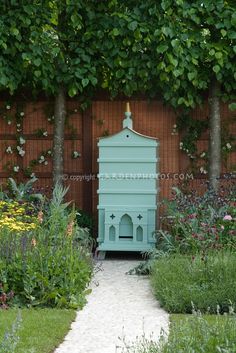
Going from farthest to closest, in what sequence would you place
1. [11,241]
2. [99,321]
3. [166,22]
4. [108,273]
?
[166,22] < [108,273] < [11,241] < [99,321]

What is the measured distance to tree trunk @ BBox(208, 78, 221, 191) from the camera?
9.81 m

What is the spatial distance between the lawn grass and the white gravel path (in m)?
0.07

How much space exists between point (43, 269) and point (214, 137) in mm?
4106

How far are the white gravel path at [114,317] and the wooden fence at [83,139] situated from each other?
238 centimetres

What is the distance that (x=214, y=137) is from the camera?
9.84 metres

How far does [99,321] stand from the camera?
596cm

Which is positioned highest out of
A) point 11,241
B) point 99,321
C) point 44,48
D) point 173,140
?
point 44,48

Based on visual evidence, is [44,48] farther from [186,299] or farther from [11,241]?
[186,299]

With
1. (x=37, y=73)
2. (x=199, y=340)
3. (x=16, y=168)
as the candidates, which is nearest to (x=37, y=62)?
(x=37, y=73)

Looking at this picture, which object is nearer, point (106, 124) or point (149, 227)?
point (149, 227)

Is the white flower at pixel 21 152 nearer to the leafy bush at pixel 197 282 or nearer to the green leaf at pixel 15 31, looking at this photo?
the green leaf at pixel 15 31

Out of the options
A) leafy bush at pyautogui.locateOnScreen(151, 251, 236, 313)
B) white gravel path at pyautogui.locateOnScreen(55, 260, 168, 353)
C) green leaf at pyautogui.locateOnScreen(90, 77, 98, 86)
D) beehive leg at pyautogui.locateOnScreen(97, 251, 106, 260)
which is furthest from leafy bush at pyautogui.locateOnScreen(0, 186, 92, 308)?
green leaf at pyautogui.locateOnScreen(90, 77, 98, 86)

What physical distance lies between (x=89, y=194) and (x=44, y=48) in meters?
2.18

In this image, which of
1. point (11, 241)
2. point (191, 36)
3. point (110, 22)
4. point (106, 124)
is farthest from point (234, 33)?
point (11, 241)
